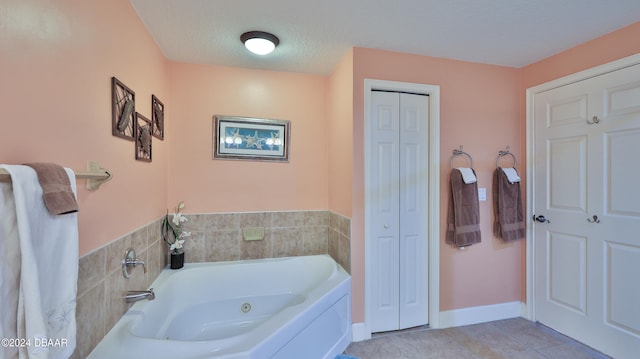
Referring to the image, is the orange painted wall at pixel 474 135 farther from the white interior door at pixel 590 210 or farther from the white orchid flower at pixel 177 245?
the white orchid flower at pixel 177 245

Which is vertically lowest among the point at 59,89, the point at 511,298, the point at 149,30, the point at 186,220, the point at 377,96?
the point at 511,298

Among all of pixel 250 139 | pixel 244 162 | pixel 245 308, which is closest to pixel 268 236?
pixel 245 308

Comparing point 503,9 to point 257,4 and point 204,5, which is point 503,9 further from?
point 204,5

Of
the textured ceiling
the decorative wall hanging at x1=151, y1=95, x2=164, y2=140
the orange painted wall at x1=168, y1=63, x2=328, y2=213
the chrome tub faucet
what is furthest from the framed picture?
the chrome tub faucet

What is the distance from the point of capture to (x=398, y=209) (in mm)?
2291

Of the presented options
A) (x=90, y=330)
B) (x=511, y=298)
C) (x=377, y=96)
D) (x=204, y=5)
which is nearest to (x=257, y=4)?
(x=204, y=5)

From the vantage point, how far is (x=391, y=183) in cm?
227

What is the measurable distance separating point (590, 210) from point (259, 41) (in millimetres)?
2869

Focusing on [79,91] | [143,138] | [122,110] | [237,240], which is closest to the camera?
[79,91]

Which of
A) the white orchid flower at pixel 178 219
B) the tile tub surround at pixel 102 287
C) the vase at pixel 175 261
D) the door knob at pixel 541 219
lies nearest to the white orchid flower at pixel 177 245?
the vase at pixel 175 261

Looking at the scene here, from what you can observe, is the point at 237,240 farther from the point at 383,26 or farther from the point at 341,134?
the point at 383,26

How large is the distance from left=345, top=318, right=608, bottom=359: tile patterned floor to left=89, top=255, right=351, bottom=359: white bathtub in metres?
0.31

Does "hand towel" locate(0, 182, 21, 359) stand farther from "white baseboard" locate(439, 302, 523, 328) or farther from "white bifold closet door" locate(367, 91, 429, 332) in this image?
"white baseboard" locate(439, 302, 523, 328)

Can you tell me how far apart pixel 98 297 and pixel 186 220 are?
1.20 meters
